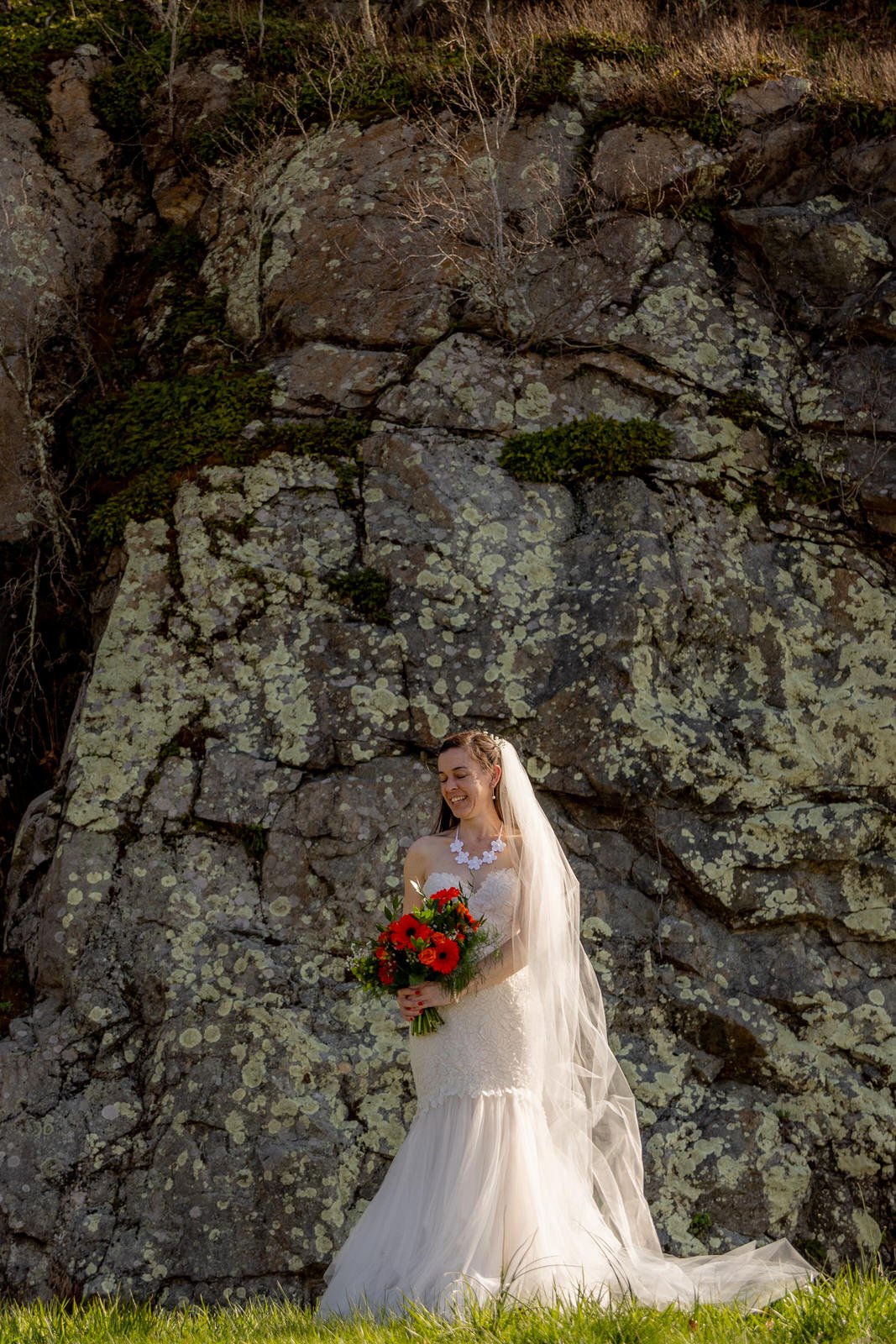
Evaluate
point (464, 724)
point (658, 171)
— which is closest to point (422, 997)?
point (464, 724)

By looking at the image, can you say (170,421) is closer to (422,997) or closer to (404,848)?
(404,848)

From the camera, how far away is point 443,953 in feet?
15.5

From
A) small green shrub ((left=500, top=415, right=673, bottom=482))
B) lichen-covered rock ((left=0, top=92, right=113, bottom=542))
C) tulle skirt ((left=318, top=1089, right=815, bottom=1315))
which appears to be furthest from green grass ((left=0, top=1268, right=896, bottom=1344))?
lichen-covered rock ((left=0, top=92, right=113, bottom=542))

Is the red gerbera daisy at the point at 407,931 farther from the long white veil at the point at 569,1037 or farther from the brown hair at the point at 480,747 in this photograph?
the brown hair at the point at 480,747

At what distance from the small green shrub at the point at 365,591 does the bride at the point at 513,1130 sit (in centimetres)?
174

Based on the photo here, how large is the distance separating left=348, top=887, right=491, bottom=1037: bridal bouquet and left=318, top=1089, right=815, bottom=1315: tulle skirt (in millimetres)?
512

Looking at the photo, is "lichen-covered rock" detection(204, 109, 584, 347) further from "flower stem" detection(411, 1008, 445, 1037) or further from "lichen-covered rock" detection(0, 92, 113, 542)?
"flower stem" detection(411, 1008, 445, 1037)

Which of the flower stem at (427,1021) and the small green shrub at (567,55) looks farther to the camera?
the small green shrub at (567,55)

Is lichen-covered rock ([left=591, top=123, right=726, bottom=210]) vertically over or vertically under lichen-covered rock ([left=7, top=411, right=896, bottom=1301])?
over

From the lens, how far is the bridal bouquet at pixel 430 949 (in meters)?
4.73

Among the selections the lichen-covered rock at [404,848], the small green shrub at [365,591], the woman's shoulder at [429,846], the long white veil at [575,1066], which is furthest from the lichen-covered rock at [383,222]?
the long white veil at [575,1066]

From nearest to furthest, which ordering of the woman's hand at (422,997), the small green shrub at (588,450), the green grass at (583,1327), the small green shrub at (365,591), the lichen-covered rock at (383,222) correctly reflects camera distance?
the green grass at (583,1327)
the woman's hand at (422,997)
the small green shrub at (365,591)
the small green shrub at (588,450)
the lichen-covered rock at (383,222)

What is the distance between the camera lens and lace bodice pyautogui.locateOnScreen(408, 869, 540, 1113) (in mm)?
5031

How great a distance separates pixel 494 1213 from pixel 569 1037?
81 centimetres
